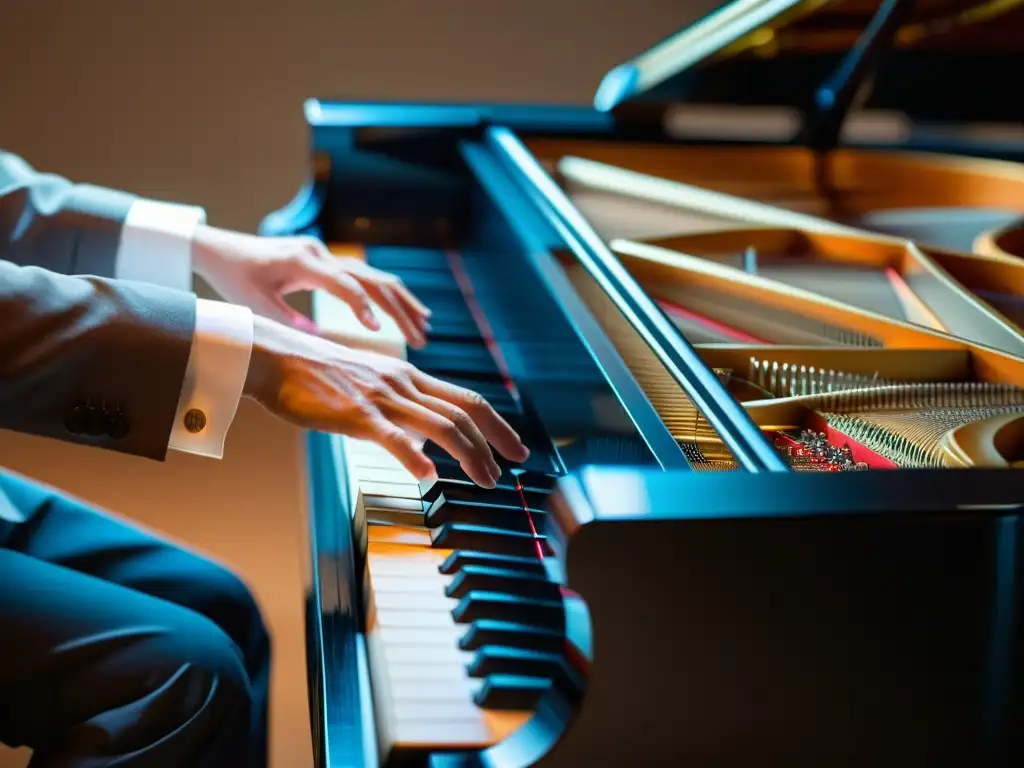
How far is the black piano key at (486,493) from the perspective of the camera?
113 cm

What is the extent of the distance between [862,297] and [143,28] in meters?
3.00

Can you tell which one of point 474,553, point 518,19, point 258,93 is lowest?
point 474,553

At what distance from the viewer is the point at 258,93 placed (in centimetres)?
A: 400

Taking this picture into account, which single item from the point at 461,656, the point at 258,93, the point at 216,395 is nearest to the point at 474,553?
the point at 461,656

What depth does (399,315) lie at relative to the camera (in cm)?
161

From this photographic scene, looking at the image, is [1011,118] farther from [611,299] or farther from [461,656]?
A: [461,656]

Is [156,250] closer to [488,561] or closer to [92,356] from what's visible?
[92,356]

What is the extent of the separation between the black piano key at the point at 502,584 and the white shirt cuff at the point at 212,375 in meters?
0.34

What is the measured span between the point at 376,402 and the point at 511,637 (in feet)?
1.06

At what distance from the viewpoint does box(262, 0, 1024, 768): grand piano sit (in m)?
0.75

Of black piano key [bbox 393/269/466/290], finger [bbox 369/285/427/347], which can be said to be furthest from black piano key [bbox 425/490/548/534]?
black piano key [bbox 393/269/466/290]

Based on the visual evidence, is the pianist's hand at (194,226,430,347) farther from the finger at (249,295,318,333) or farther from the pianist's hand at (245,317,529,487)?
the pianist's hand at (245,317,529,487)

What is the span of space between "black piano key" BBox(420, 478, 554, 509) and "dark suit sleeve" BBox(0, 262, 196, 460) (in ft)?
1.00

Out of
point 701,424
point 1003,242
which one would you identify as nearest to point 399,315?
point 701,424
